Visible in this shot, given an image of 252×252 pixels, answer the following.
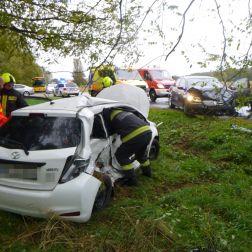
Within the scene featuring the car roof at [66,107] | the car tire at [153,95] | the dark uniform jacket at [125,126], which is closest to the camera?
the car roof at [66,107]

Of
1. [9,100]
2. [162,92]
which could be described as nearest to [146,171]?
[9,100]

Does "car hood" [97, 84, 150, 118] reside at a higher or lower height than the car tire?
higher

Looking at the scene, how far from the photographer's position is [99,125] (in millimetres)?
3660

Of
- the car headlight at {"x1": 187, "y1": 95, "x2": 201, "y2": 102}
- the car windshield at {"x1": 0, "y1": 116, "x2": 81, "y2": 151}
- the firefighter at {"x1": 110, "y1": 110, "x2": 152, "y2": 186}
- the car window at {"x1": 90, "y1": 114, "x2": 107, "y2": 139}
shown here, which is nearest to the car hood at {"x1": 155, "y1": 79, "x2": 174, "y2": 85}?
the car headlight at {"x1": 187, "y1": 95, "x2": 201, "y2": 102}

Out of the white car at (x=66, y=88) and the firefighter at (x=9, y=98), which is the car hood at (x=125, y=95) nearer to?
the firefighter at (x=9, y=98)

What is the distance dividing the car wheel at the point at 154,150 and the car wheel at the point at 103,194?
212cm

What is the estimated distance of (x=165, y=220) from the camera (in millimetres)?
A: 3076

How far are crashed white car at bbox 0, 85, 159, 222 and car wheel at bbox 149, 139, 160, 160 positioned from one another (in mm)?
2065

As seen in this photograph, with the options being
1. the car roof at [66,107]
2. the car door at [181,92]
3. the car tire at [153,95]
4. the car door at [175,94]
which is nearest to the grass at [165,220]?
the car roof at [66,107]

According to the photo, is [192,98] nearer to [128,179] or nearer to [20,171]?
[128,179]

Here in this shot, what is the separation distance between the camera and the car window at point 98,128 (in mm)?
3621

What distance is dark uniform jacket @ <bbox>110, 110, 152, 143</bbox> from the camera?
3832 mm

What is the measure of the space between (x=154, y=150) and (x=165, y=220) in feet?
8.50

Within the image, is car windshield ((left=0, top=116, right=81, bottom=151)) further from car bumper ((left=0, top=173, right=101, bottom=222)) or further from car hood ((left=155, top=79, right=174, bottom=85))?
car hood ((left=155, top=79, right=174, bottom=85))
